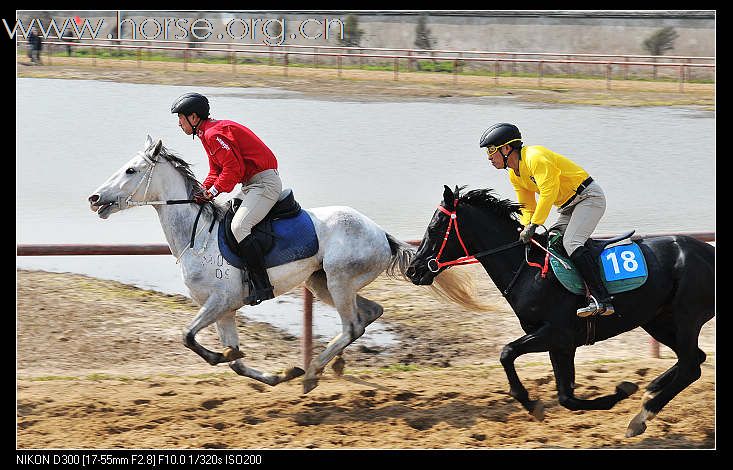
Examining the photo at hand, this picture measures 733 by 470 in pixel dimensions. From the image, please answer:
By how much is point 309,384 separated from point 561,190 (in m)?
2.39

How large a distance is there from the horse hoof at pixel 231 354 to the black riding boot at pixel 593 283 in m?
2.54

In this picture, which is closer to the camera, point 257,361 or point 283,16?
point 257,361

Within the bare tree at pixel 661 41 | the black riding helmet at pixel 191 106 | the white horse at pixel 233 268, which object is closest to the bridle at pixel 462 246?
the white horse at pixel 233 268

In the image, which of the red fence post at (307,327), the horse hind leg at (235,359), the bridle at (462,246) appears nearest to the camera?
the bridle at (462,246)

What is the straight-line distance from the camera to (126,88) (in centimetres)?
1820

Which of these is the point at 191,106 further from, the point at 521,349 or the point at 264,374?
the point at 521,349

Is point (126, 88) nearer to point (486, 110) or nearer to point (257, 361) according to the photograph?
point (486, 110)

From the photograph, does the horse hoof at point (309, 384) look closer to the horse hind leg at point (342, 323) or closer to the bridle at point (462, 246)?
the horse hind leg at point (342, 323)

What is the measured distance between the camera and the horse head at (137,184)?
23.0 feet

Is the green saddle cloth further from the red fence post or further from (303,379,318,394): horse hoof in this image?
the red fence post

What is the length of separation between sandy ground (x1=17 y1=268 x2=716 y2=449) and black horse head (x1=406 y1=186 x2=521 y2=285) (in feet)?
3.87

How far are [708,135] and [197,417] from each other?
44.2 feet

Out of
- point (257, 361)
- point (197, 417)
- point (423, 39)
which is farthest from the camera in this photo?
point (423, 39)
